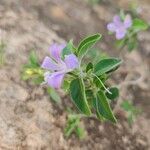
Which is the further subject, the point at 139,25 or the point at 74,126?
the point at 139,25

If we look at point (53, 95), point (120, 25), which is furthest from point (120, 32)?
point (53, 95)

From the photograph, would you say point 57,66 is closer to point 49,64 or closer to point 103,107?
point 49,64

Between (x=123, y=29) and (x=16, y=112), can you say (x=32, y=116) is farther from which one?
(x=123, y=29)

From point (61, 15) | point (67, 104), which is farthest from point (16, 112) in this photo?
point (61, 15)

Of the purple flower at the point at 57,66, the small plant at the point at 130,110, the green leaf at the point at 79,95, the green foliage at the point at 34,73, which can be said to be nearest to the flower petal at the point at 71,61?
the purple flower at the point at 57,66

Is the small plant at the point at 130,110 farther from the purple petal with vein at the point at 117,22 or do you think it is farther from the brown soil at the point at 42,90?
the purple petal with vein at the point at 117,22

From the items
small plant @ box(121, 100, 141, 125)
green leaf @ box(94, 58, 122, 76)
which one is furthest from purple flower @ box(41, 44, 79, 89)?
small plant @ box(121, 100, 141, 125)
